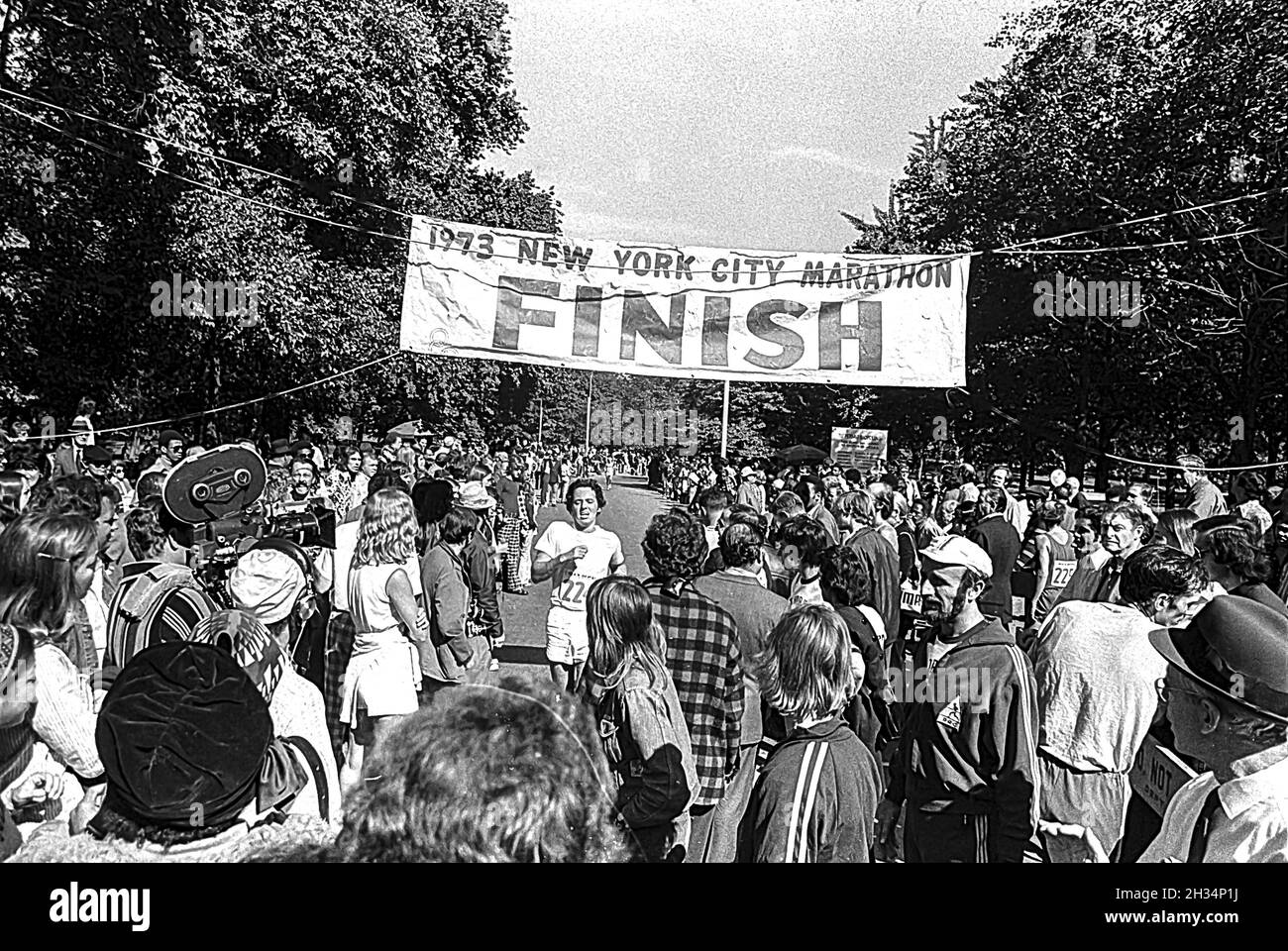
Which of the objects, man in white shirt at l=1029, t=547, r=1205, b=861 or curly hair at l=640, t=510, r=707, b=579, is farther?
curly hair at l=640, t=510, r=707, b=579

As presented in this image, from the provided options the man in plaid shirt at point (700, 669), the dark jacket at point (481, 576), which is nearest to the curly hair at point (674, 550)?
the man in plaid shirt at point (700, 669)

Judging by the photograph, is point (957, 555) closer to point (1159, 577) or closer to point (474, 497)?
point (1159, 577)

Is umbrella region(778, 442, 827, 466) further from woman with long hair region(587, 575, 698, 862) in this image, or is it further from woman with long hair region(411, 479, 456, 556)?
woman with long hair region(587, 575, 698, 862)

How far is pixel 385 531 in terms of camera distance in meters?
5.18

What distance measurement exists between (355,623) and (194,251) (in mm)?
10314

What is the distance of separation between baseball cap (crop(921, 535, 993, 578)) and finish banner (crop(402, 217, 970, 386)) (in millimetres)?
1780

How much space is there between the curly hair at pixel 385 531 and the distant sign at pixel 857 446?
2651 cm

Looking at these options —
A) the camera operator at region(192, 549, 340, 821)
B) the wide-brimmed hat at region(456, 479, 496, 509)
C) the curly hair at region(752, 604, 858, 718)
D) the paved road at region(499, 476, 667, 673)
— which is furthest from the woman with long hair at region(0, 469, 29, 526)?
the curly hair at region(752, 604, 858, 718)

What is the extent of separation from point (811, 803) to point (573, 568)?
3.02 meters

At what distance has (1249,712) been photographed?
2.64 m

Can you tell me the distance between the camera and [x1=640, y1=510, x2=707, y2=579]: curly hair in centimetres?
462

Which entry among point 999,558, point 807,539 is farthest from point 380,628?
point 999,558

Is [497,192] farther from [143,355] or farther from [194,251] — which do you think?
[194,251]
